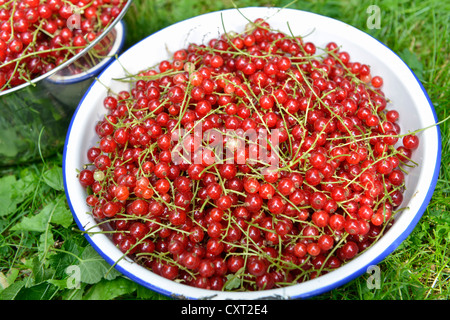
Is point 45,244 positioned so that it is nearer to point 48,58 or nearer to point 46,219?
point 46,219

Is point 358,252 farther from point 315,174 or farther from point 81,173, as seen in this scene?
point 81,173

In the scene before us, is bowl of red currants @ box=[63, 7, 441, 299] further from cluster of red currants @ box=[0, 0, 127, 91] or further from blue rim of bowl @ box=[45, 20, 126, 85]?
cluster of red currants @ box=[0, 0, 127, 91]

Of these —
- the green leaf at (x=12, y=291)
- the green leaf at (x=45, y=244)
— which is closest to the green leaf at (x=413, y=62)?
the green leaf at (x=45, y=244)

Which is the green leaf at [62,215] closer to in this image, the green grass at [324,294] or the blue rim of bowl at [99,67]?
the green grass at [324,294]

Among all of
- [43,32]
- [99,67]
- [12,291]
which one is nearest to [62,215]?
[12,291]

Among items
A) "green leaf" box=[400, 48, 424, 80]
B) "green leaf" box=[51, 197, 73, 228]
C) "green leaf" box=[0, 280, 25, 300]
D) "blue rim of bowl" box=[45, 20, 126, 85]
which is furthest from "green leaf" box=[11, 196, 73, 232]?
"green leaf" box=[400, 48, 424, 80]

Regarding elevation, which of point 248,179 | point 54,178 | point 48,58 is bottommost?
point 54,178

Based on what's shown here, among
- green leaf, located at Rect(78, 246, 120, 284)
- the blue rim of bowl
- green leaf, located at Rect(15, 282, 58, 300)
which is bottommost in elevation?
green leaf, located at Rect(15, 282, 58, 300)
